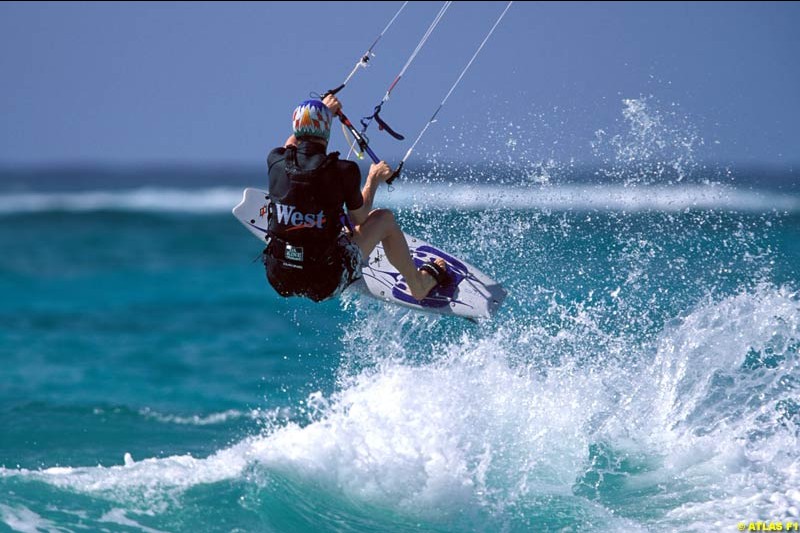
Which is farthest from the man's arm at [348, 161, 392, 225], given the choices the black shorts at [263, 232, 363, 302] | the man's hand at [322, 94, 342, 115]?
the man's hand at [322, 94, 342, 115]

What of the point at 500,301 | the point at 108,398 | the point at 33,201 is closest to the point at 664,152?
the point at 500,301

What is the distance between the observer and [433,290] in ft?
22.8

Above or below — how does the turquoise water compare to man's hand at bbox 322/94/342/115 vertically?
below

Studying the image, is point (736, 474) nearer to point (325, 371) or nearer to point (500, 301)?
point (500, 301)

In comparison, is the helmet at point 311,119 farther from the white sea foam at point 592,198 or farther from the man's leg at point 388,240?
the white sea foam at point 592,198

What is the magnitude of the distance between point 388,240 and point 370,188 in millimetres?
386

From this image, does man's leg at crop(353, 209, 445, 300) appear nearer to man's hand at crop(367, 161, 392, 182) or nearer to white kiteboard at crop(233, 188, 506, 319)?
man's hand at crop(367, 161, 392, 182)

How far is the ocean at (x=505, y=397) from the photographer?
18.6 feet

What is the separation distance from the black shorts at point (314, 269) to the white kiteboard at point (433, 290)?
104cm

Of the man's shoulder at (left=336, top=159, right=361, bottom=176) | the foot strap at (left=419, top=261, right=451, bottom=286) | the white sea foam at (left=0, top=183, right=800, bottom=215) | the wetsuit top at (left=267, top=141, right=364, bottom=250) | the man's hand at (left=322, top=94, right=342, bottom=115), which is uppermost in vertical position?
the white sea foam at (left=0, top=183, right=800, bottom=215)

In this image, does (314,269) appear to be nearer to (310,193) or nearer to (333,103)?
(310,193)

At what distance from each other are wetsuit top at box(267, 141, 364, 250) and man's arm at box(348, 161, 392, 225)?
6.1 inches

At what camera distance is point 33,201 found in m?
34.8

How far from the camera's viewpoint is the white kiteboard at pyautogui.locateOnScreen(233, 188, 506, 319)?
6.93 m
